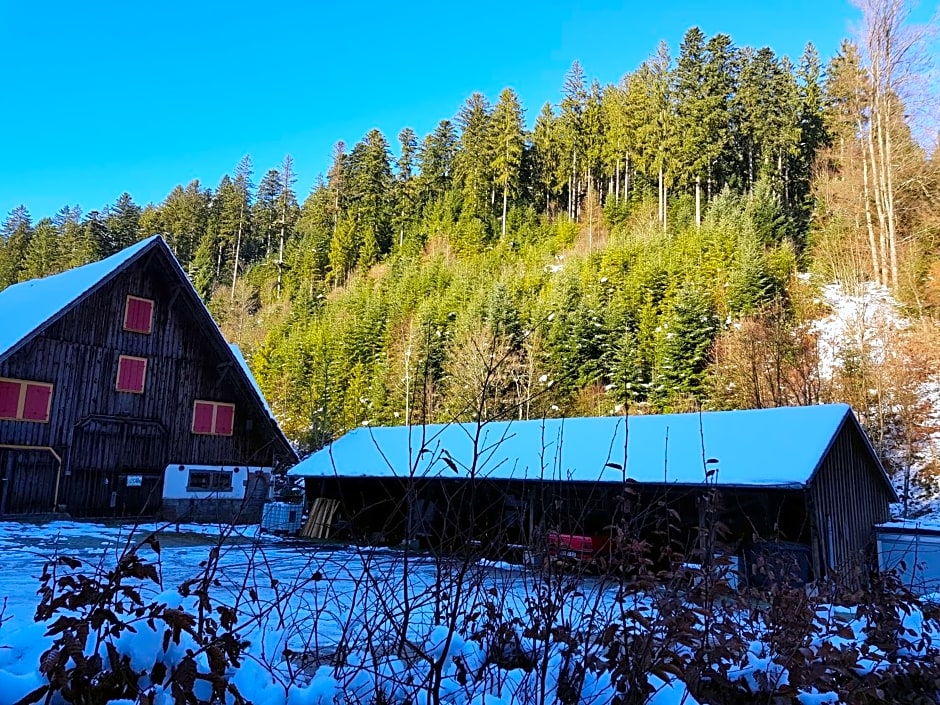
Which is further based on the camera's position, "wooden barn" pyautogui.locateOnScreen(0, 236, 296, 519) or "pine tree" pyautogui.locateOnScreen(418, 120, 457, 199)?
"pine tree" pyautogui.locateOnScreen(418, 120, 457, 199)

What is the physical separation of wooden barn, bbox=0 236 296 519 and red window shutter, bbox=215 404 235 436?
34 millimetres

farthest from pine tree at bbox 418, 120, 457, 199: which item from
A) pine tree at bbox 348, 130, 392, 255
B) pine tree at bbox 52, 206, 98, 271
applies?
pine tree at bbox 52, 206, 98, 271

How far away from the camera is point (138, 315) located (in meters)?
20.8

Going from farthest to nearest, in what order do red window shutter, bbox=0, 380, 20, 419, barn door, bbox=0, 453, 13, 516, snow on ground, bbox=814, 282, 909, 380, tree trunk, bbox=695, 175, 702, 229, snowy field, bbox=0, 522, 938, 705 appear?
tree trunk, bbox=695, 175, 702, 229 < snow on ground, bbox=814, 282, 909, 380 < red window shutter, bbox=0, 380, 20, 419 < barn door, bbox=0, 453, 13, 516 < snowy field, bbox=0, 522, 938, 705

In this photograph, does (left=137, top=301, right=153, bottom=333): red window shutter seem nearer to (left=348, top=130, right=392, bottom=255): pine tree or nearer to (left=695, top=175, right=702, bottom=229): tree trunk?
(left=695, top=175, right=702, bottom=229): tree trunk

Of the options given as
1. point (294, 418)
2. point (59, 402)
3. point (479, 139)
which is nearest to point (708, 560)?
point (59, 402)

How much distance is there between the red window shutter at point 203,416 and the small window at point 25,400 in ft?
13.8

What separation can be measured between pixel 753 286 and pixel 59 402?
79.7 feet

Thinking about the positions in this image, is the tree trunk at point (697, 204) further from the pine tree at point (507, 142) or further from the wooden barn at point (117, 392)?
the wooden barn at point (117, 392)

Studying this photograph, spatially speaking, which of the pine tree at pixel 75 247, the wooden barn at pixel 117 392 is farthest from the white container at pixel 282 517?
the pine tree at pixel 75 247

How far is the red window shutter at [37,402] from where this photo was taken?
18.3 meters

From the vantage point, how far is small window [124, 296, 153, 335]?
811 inches

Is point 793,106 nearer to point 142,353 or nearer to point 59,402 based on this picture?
point 142,353

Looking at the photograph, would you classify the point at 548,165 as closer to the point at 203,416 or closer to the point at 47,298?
the point at 203,416
